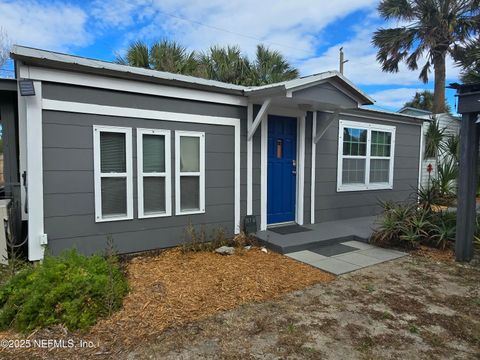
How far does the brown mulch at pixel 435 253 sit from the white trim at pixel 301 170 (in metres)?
2.06

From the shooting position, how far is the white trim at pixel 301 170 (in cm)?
602

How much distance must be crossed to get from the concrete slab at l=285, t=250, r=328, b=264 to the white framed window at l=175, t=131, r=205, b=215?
1582 millimetres

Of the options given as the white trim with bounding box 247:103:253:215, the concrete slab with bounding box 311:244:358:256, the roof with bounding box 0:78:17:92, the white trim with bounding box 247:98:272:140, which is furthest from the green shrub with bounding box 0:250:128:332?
the white trim with bounding box 247:98:272:140

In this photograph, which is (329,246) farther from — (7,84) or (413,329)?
(7,84)

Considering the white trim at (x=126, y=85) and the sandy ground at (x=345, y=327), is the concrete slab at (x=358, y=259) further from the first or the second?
the white trim at (x=126, y=85)

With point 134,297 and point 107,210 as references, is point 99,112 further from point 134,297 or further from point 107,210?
point 134,297

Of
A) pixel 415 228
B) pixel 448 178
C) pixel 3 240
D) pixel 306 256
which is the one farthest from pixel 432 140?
pixel 3 240

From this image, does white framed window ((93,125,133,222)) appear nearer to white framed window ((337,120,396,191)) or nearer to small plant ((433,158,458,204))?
A: white framed window ((337,120,396,191))

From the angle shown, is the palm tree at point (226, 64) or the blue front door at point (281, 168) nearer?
the blue front door at point (281, 168)

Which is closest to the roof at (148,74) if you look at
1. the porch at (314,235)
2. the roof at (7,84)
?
the roof at (7,84)

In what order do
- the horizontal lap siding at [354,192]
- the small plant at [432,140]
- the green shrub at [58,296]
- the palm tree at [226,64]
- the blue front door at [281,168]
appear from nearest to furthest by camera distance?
1. the green shrub at [58,296]
2. the blue front door at [281,168]
3. the horizontal lap siding at [354,192]
4. the small plant at [432,140]
5. the palm tree at [226,64]

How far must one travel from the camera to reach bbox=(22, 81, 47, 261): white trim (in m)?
3.55

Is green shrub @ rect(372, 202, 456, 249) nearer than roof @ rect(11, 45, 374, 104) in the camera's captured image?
No

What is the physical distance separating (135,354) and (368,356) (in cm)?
172
